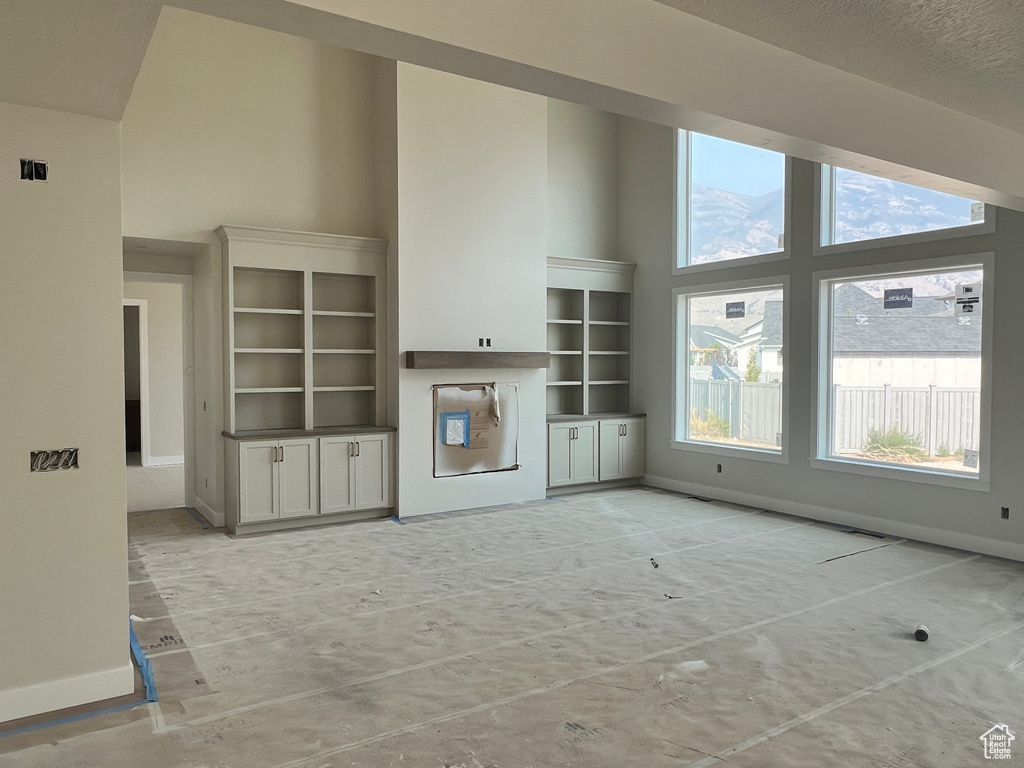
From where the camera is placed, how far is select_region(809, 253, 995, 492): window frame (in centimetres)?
525

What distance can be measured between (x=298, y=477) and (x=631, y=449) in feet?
12.6

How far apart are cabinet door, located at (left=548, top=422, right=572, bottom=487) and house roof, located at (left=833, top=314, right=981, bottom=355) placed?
109 inches

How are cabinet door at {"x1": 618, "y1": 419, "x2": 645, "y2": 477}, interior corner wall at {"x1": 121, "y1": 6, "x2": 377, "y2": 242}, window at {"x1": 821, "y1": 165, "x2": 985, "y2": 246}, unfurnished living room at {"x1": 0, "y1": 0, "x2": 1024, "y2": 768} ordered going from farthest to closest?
cabinet door at {"x1": 618, "y1": 419, "x2": 645, "y2": 477} < interior corner wall at {"x1": 121, "y1": 6, "x2": 377, "y2": 242} < window at {"x1": 821, "y1": 165, "x2": 985, "y2": 246} < unfurnished living room at {"x1": 0, "y1": 0, "x2": 1024, "y2": 768}

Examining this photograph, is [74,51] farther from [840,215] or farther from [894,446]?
[894,446]

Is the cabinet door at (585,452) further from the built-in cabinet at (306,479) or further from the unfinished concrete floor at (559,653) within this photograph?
the built-in cabinet at (306,479)

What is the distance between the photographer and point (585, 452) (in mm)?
7754

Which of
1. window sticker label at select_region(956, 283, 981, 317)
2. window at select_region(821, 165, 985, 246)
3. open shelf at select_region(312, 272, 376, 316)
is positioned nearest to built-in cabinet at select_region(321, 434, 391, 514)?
open shelf at select_region(312, 272, 376, 316)

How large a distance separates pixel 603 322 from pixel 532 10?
238 inches

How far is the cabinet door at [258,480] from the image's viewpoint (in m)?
5.78

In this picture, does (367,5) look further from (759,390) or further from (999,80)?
(759,390)

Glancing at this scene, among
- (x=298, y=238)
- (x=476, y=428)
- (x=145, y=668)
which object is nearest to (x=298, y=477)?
(x=476, y=428)

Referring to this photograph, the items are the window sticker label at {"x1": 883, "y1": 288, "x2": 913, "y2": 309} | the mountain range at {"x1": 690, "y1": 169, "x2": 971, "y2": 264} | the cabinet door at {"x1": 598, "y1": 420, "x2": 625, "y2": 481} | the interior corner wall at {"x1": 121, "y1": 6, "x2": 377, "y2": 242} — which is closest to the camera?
the mountain range at {"x1": 690, "y1": 169, "x2": 971, "y2": 264}

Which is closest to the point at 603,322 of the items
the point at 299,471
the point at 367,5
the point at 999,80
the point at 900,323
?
the point at 900,323

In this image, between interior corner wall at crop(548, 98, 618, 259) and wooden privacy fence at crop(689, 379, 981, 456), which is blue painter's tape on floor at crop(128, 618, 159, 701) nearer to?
wooden privacy fence at crop(689, 379, 981, 456)
